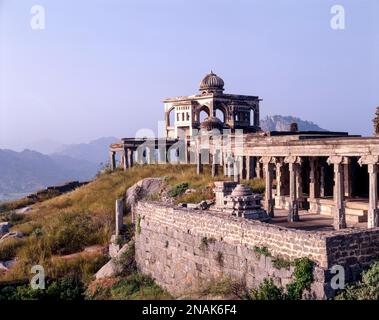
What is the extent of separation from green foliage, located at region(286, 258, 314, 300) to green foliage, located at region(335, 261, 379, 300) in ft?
2.42

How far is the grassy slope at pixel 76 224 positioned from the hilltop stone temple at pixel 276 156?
116 inches

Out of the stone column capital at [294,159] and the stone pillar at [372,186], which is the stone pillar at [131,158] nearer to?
the stone column capital at [294,159]

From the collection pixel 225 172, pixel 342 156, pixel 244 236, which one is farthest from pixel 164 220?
pixel 225 172

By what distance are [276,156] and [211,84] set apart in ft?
95.6

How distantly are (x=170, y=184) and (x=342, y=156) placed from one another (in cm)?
1669

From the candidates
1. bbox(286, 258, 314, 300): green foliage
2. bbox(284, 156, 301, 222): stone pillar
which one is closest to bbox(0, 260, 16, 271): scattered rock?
bbox(284, 156, 301, 222): stone pillar

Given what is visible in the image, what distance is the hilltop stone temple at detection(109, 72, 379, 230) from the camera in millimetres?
17875

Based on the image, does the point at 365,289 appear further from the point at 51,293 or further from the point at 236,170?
the point at 236,170

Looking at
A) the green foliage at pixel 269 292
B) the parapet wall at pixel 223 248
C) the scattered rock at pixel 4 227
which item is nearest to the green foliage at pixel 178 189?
the parapet wall at pixel 223 248

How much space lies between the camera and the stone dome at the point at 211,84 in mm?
49281

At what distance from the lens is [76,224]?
2633 cm

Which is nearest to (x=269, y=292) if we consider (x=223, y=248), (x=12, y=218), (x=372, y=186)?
(x=223, y=248)
